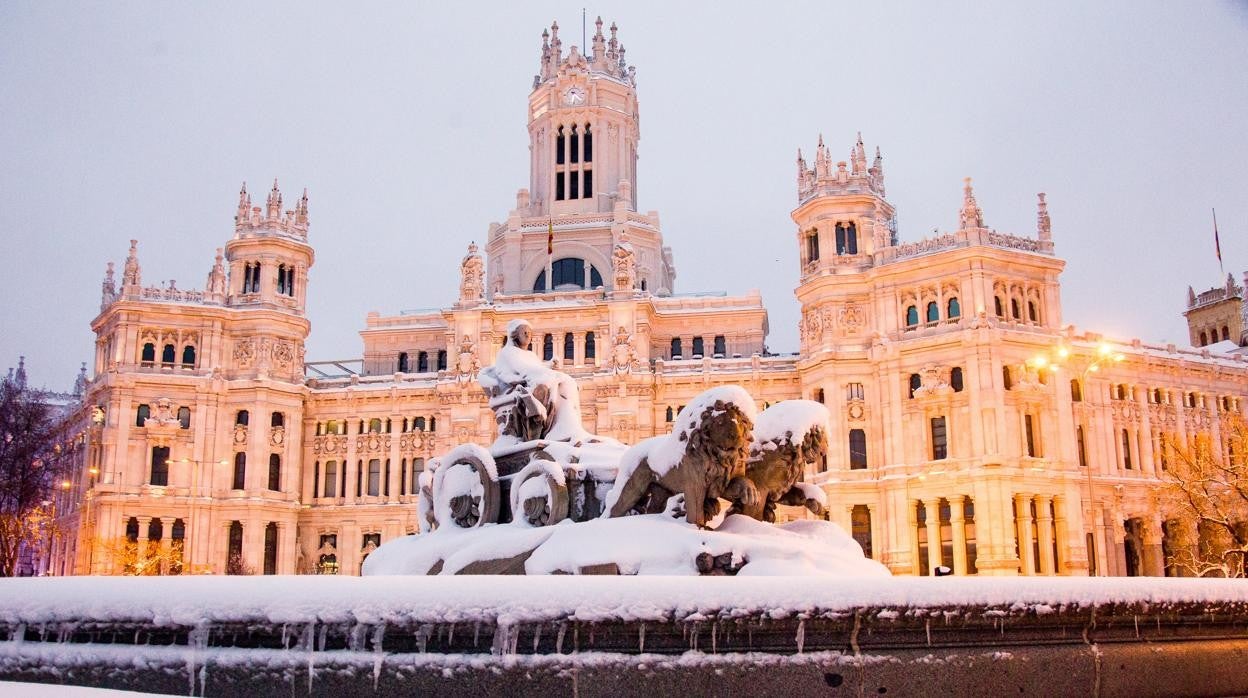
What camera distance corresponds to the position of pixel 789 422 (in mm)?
14219

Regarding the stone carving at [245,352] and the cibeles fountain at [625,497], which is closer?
the cibeles fountain at [625,497]

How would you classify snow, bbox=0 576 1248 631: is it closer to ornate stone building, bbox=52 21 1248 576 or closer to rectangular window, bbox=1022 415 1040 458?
ornate stone building, bbox=52 21 1248 576

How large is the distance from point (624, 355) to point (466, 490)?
48.3 m

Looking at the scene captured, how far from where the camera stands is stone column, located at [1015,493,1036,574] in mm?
52000

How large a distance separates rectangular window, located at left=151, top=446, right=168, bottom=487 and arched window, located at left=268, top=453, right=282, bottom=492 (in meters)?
5.85

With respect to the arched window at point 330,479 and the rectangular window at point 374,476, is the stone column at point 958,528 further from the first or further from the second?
the arched window at point 330,479

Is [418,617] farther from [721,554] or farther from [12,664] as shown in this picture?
[721,554]

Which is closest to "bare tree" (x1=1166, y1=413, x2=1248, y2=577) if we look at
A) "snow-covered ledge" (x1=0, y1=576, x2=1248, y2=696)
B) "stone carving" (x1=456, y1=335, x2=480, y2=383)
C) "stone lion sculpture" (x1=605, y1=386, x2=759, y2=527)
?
"stone lion sculpture" (x1=605, y1=386, x2=759, y2=527)

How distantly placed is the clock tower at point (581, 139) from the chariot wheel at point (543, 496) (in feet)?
217

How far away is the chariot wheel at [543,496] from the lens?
15219 millimetres

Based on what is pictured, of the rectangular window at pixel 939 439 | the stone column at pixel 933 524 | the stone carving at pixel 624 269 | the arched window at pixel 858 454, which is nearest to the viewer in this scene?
the stone column at pixel 933 524

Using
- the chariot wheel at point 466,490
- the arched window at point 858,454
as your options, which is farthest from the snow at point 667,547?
the arched window at point 858,454

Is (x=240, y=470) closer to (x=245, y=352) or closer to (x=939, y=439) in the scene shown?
(x=245, y=352)

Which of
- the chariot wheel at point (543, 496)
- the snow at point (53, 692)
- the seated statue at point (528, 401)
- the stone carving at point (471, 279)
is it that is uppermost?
the stone carving at point (471, 279)
